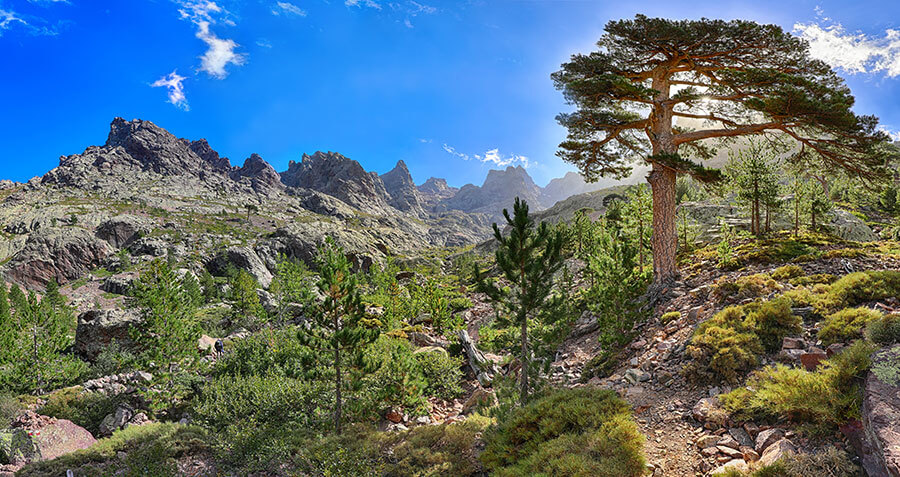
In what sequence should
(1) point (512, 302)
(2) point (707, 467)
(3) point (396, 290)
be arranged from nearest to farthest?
1. (2) point (707, 467)
2. (1) point (512, 302)
3. (3) point (396, 290)

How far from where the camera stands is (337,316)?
11.3 metres

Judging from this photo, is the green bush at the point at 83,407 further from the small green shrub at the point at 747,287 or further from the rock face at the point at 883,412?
the small green shrub at the point at 747,287

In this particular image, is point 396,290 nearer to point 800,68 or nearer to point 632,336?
point 632,336

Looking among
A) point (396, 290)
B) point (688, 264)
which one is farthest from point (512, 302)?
point (396, 290)

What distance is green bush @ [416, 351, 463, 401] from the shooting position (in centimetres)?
1430

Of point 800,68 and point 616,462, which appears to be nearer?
point 616,462

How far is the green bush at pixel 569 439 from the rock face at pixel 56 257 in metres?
91.8

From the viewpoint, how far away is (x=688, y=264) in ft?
56.6

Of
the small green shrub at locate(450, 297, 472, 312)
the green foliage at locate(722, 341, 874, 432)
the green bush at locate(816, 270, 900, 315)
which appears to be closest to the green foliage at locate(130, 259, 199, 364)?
the small green shrub at locate(450, 297, 472, 312)

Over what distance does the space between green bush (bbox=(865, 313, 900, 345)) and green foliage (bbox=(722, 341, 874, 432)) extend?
19cm

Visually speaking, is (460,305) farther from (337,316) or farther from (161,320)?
(161,320)

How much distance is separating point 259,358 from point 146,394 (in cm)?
473

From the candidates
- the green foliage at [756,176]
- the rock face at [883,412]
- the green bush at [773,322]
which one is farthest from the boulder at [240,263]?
the rock face at [883,412]

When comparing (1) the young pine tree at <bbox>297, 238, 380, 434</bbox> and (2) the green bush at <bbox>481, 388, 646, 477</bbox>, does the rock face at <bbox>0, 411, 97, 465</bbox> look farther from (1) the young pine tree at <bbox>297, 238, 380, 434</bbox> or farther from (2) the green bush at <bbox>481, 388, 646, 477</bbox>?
(2) the green bush at <bbox>481, 388, 646, 477</bbox>
